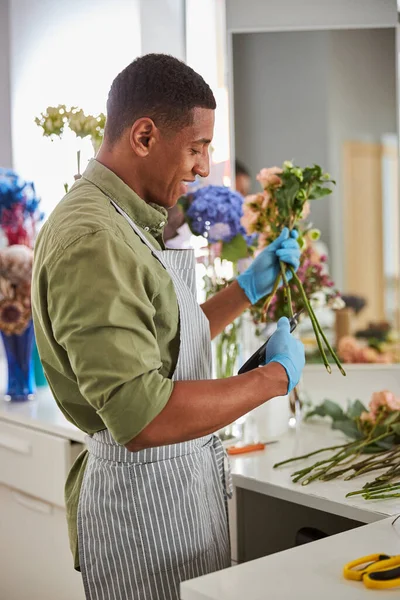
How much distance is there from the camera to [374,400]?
6.10 ft

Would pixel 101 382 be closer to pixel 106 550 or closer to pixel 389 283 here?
pixel 106 550

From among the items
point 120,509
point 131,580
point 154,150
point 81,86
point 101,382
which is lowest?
point 131,580

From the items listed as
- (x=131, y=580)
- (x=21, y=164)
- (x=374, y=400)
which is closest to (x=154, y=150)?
(x=131, y=580)

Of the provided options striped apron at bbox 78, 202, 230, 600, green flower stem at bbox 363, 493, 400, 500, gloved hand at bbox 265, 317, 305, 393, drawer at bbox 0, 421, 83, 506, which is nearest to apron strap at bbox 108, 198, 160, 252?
striped apron at bbox 78, 202, 230, 600

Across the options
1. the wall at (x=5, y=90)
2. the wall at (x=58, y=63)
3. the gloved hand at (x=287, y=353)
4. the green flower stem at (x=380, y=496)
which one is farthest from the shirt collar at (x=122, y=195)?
the wall at (x=5, y=90)

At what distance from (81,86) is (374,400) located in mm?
1738

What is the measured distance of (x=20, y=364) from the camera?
101 inches

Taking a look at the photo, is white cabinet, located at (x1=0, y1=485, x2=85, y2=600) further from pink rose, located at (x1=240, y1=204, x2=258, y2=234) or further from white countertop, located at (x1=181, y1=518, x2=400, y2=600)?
white countertop, located at (x1=181, y1=518, x2=400, y2=600)

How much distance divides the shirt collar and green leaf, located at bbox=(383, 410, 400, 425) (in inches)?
29.6

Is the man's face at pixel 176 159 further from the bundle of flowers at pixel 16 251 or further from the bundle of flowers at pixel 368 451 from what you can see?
the bundle of flowers at pixel 16 251

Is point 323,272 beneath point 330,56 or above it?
beneath

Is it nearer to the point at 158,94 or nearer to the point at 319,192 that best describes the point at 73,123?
the point at 319,192

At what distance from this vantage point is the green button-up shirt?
44.2 inches

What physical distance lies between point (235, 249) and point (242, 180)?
563 millimetres
